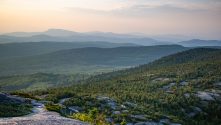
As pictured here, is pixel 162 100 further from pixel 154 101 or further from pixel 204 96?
pixel 204 96

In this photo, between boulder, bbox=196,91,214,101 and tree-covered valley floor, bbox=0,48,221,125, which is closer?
tree-covered valley floor, bbox=0,48,221,125

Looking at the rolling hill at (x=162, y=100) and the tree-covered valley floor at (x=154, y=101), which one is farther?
the rolling hill at (x=162, y=100)

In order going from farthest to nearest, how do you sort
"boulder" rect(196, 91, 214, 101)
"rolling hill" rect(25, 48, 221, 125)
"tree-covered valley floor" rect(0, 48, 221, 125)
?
1. "boulder" rect(196, 91, 214, 101)
2. "rolling hill" rect(25, 48, 221, 125)
3. "tree-covered valley floor" rect(0, 48, 221, 125)

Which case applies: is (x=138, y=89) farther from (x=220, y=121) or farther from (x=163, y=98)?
(x=220, y=121)

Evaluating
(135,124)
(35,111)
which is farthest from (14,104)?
(135,124)

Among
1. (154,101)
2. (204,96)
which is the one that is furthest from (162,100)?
(204,96)

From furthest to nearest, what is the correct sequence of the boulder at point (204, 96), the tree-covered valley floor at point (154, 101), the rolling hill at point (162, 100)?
the boulder at point (204, 96) → the rolling hill at point (162, 100) → the tree-covered valley floor at point (154, 101)

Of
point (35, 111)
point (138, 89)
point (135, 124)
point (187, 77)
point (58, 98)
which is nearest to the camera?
point (35, 111)

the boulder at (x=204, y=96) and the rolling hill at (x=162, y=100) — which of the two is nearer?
the rolling hill at (x=162, y=100)

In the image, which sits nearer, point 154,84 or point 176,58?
point 154,84

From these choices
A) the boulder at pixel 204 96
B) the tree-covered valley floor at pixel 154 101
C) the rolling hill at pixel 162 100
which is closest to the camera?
the tree-covered valley floor at pixel 154 101

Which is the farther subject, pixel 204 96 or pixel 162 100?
pixel 204 96
